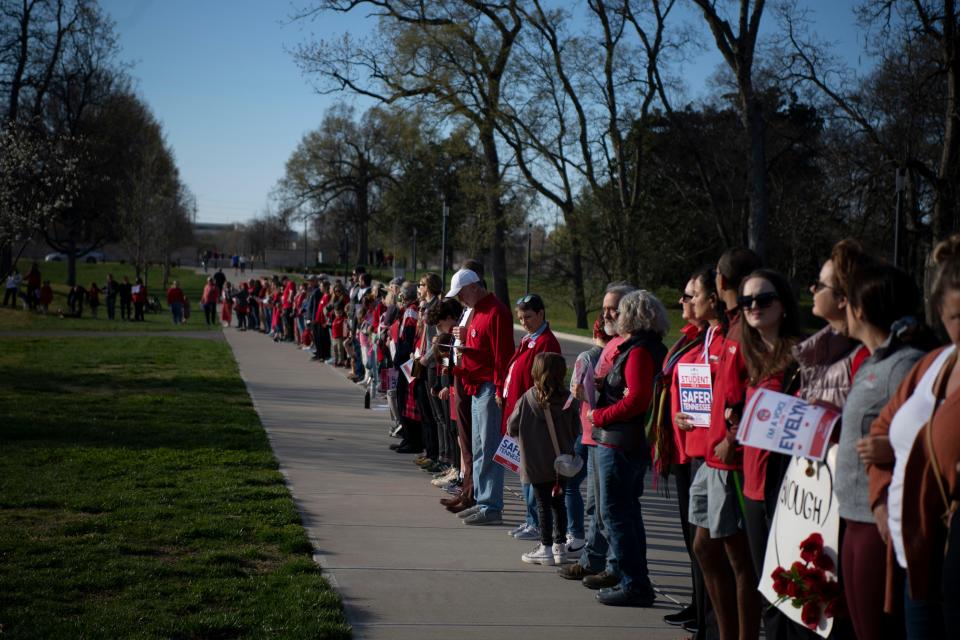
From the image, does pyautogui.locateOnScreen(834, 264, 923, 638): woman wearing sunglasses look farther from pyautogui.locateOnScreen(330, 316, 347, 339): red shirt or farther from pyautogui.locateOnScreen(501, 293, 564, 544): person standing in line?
pyautogui.locateOnScreen(330, 316, 347, 339): red shirt

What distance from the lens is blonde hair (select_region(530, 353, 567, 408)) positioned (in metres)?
7.50

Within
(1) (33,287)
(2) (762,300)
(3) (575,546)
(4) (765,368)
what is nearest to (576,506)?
(3) (575,546)

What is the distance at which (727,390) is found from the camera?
4914mm

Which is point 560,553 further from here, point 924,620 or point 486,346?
point 924,620

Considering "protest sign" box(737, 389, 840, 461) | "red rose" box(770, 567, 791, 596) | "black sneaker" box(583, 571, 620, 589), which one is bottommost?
"black sneaker" box(583, 571, 620, 589)

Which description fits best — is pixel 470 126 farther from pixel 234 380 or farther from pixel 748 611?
pixel 748 611

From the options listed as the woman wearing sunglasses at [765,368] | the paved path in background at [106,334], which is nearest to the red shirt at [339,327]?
the paved path in background at [106,334]

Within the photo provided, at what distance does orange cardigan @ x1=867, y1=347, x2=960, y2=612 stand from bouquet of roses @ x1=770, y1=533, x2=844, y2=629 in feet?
2.14

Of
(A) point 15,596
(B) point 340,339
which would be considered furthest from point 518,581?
(B) point 340,339

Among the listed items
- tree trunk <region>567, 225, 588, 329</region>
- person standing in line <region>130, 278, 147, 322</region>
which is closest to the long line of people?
tree trunk <region>567, 225, 588, 329</region>

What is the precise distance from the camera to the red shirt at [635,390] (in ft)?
21.1

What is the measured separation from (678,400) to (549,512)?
7.67ft

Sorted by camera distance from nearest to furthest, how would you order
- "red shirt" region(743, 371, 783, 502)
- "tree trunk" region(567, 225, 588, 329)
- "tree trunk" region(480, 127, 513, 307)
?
"red shirt" region(743, 371, 783, 502) < "tree trunk" region(480, 127, 513, 307) < "tree trunk" region(567, 225, 588, 329)

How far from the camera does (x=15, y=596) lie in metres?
6.15
